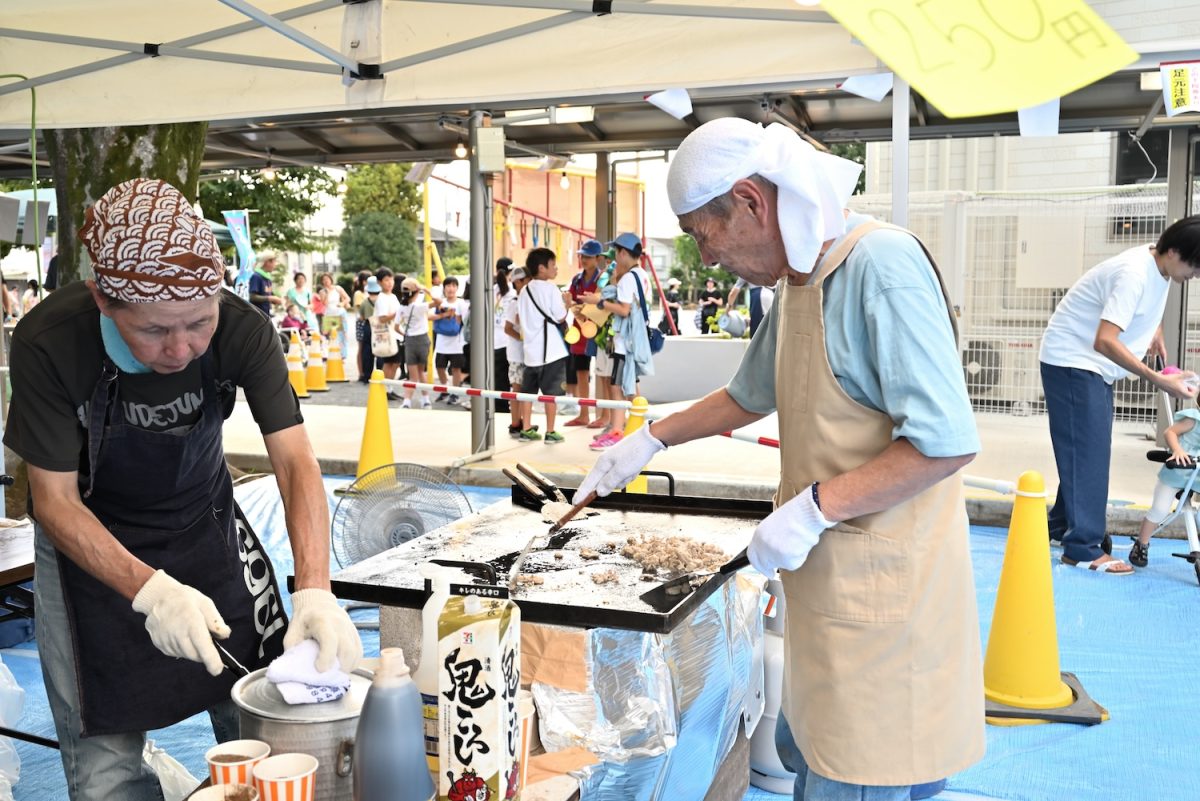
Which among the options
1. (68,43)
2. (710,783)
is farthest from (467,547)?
(68,43)

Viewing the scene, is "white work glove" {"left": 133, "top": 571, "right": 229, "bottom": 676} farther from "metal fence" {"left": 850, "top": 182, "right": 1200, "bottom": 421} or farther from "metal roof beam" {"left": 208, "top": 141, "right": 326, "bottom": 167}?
"metal roof beam" {"left": 208, "top": 141, "right": 326, "bottom": 167}

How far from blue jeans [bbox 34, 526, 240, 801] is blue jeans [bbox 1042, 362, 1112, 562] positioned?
4.98 meters

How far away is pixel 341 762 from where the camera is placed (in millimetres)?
1700

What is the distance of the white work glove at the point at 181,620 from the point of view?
184 centimetres

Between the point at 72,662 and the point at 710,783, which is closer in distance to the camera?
the point at 72,662

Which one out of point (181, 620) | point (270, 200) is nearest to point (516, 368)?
point (181, 620)

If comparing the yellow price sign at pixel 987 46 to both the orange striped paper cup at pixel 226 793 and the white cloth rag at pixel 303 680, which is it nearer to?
the white cloth rag at pixel 303 680

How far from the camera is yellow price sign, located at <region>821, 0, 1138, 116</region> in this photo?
2633mm

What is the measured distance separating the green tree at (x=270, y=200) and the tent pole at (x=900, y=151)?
725 inches

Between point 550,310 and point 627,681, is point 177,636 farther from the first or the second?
point 550,310

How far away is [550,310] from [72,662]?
803 centimetres

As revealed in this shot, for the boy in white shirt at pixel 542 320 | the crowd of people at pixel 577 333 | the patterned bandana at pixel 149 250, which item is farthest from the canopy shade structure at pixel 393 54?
the boy in white shirt at pixel 542 320

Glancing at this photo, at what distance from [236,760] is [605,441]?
803 cm

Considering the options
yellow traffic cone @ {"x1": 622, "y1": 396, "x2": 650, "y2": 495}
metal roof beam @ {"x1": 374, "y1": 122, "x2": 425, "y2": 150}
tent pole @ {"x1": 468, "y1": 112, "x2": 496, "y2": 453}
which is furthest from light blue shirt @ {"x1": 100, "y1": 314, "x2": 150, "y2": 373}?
metal roof beam @ {"x1": 374, "y1": 122, "x2": 425, "y2": 150}
